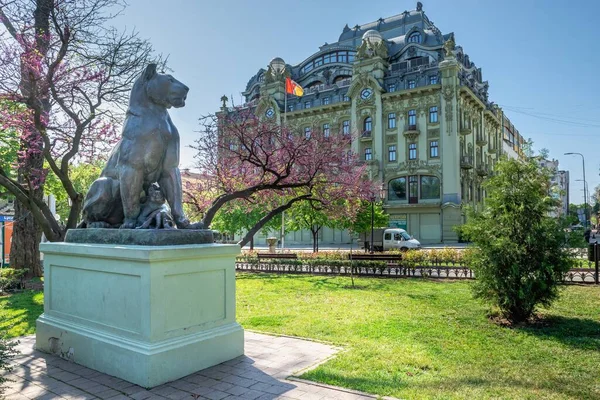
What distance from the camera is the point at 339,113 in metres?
46.1

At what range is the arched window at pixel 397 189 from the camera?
42.1 m

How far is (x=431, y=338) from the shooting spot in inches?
259

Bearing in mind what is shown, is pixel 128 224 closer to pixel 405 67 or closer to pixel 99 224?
pixel 99 224

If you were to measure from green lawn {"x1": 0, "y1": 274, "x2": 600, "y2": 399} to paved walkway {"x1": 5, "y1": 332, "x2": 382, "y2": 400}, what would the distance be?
34 cm

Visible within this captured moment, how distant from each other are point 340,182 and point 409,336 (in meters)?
11.2

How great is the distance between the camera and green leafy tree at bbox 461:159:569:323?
7.55m

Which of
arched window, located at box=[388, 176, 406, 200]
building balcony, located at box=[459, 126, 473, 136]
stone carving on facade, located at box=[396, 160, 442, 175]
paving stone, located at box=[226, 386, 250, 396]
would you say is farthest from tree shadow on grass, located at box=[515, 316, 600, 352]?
building balcony, located at box=[459, 126, 473, 136]

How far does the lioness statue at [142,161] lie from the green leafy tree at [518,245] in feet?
18.0

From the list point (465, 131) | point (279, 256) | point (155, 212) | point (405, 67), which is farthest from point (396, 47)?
point (155, 212)

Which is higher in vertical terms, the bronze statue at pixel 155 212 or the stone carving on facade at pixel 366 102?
the stone carving on facade at pixel 366 102

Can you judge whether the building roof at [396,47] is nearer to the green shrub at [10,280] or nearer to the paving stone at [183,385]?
the green shrub at [10,280]

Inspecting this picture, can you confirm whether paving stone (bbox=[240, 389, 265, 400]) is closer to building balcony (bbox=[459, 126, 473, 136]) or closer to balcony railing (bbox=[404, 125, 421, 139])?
balcony railing (bbox=[404, 125, 421, 139])

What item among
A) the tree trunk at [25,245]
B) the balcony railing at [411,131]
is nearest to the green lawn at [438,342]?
the tree trunk at [25,245]

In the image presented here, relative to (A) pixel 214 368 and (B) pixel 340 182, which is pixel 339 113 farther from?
(A) pixel 214 368
